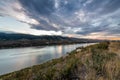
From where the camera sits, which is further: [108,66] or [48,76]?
[48,76]

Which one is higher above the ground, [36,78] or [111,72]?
[111,72]

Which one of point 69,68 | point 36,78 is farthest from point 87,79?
point 36,78

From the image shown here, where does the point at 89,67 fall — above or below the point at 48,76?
above

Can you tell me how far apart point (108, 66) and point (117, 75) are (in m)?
0.57

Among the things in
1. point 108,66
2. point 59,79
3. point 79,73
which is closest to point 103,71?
point 108,66

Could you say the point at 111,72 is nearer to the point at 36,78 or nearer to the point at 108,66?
the point at 108,66

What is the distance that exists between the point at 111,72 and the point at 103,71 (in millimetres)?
545

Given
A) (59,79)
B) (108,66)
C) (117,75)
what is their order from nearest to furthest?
(117,75) → (108,66) → (59,79)

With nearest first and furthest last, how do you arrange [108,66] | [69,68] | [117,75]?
[117,75] < [108,66] < [69,68]

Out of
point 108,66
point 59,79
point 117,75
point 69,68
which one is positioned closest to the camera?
point 117,75

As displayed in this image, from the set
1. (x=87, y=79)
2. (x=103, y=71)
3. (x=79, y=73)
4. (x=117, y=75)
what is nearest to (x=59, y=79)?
(x=79, y=73)

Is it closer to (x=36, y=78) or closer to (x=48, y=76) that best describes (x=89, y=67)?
(x=48, y=76)

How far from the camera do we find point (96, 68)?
4695 millimetres

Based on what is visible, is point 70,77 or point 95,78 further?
point 70,77
